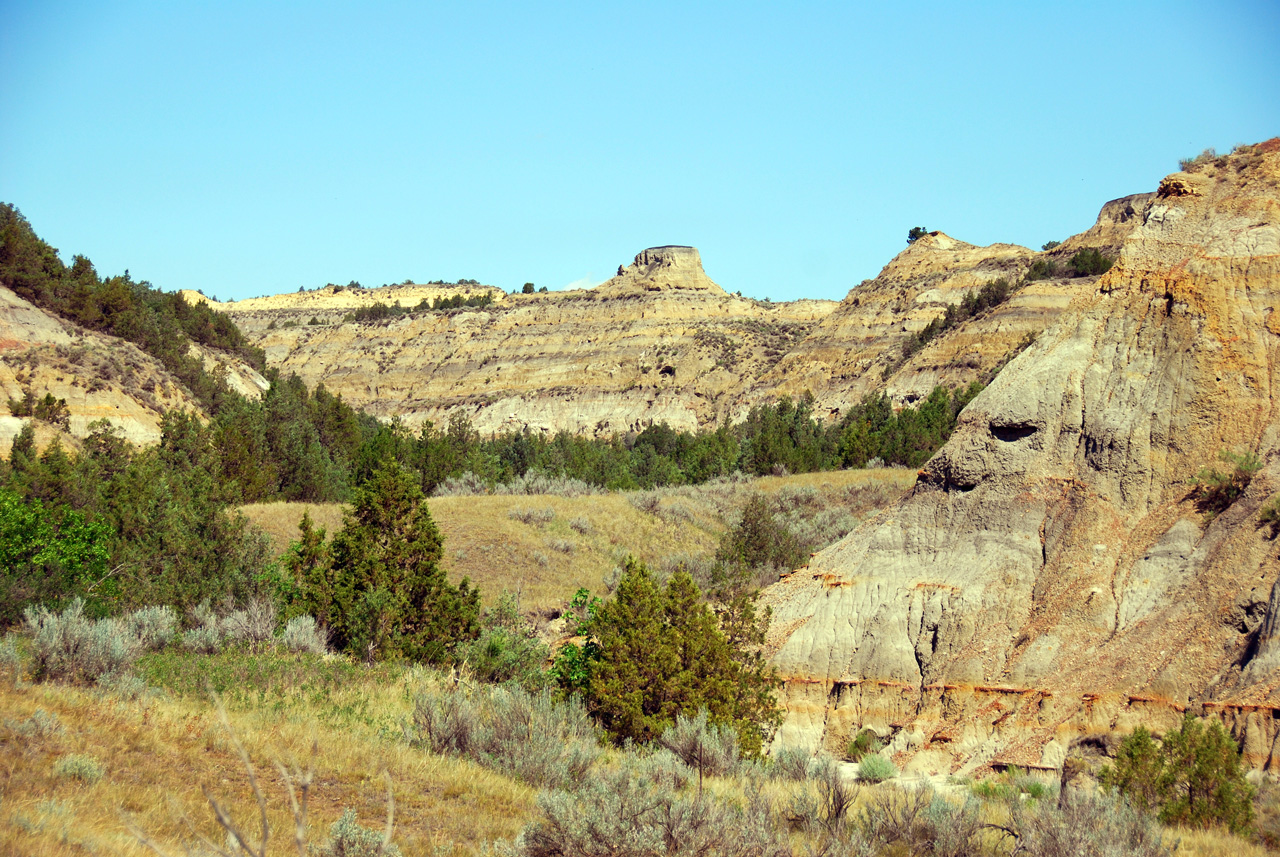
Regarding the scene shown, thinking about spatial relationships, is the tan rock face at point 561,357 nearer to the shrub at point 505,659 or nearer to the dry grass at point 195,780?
the shrub at point 505,659

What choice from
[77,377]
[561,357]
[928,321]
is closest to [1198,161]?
[77,377]

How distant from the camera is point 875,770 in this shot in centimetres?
1373

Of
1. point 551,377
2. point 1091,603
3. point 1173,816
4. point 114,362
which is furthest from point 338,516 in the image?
point 551,377

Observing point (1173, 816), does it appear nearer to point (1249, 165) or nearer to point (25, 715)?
point (25, 715)

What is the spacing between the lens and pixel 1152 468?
16.2 m

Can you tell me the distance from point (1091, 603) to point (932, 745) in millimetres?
3026

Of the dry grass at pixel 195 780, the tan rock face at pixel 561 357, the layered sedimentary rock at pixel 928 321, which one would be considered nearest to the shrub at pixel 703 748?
the dry grass at pixel 195 780

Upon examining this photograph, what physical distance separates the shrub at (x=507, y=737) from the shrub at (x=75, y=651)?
3.56 metres

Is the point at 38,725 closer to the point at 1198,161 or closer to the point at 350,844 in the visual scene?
the point at 350,844

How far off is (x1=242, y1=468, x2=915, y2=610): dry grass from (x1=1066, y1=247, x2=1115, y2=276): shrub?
104 ft

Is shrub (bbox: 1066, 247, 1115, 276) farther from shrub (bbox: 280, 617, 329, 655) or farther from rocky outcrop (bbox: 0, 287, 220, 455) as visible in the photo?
shrub (bbox: 280, 617, 329, 655)

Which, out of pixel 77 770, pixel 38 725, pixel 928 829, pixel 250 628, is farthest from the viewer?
pixel 250 628

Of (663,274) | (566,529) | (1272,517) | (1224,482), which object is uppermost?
(663,274)

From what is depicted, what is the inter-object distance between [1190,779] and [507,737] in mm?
6786
